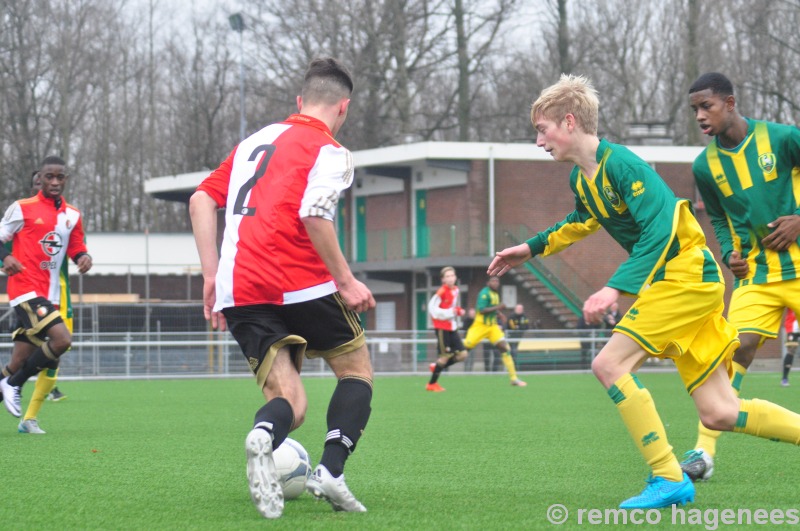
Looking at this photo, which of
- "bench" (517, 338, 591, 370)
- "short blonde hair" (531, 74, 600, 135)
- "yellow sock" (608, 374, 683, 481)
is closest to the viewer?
"yellow sock" (608, 374, 683, 481)

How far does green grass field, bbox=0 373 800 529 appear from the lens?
210 inches

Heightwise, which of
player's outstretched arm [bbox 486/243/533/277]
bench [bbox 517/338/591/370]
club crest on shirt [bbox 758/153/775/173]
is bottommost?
bench [bbox 517/338/591/370]

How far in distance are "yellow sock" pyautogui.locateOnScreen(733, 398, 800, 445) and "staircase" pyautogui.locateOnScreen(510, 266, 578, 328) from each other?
30.0 m

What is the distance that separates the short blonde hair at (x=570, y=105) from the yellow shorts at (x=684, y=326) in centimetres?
85

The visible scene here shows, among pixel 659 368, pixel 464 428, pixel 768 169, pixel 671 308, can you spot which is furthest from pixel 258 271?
pixel 659 368

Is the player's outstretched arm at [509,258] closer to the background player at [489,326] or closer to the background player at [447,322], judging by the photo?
the background player at [447,322]

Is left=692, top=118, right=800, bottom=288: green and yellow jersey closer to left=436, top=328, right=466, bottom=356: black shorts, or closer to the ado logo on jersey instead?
the ado logo on jersey

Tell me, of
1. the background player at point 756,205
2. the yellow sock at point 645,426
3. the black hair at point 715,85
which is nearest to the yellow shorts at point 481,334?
the background player at point 756,205

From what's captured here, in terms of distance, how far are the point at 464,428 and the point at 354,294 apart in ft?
18.3

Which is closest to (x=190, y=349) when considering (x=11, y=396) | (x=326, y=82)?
(x=11, y=396)

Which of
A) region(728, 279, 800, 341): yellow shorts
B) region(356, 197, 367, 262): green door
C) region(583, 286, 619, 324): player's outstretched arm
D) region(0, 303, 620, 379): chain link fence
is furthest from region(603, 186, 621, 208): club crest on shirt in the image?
region(356, 197, 367, 262): green door

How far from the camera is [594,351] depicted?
27.0 m

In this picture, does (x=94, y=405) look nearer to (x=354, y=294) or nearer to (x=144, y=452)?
(x=144, y=452)

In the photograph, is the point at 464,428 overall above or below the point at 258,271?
below
